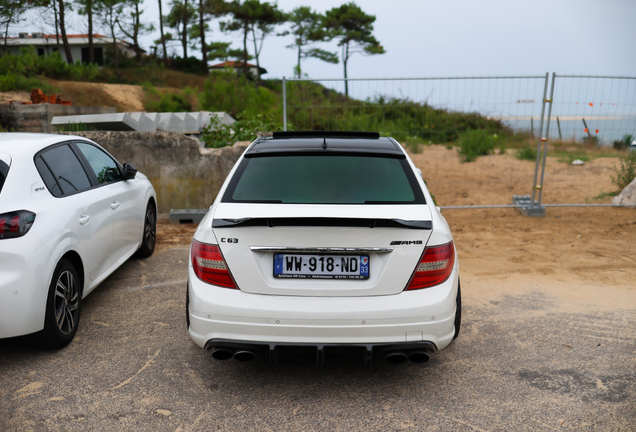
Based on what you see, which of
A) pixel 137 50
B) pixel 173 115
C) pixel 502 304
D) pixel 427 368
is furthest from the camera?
pixel 137 50

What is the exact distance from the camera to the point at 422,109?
28.7 feet

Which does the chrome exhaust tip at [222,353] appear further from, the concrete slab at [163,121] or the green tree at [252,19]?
the green tree at [252,19]

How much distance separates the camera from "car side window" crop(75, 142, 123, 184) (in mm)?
4742

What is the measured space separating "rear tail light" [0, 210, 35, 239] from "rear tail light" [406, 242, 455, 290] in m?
2.55

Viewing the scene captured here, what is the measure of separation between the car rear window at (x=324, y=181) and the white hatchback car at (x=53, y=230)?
4.67 ft

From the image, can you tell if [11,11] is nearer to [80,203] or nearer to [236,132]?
[236,132]

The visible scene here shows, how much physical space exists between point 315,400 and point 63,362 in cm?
187

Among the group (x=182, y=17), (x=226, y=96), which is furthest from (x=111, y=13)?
(x=226, y=96)

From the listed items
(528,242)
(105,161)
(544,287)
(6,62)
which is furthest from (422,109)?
(6,62)

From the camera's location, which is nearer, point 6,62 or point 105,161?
point 105,161

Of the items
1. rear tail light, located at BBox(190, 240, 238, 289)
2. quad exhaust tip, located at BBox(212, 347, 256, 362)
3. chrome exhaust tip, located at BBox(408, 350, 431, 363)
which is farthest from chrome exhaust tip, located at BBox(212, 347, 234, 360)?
chrome exhaust tip, located at BBox(408, 350, 431, 363)

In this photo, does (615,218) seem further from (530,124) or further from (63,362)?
(63,362)

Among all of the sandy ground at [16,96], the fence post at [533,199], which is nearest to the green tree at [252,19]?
the sandy ground at [16,96]

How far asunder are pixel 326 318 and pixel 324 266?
287 mm
